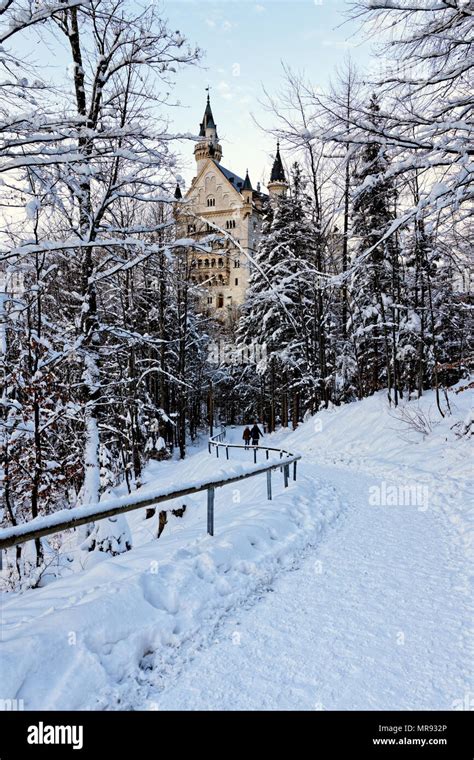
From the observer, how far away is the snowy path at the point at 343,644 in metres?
3.31

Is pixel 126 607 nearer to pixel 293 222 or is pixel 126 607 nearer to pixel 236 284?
pixel 293 222

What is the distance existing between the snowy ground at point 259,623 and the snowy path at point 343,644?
0.01 m

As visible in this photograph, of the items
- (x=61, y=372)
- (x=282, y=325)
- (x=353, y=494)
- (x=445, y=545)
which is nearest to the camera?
(x=445, y=545)

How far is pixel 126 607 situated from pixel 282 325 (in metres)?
28.8

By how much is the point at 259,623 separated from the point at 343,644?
32.4 inches

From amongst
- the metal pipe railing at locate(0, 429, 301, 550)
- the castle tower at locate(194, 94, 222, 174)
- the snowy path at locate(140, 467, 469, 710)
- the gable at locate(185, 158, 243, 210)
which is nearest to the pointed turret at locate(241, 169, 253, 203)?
the gable at locate(185, 158, 243, 210)

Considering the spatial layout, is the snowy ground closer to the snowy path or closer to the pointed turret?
the snowy path

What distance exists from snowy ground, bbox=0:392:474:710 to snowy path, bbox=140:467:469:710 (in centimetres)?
1

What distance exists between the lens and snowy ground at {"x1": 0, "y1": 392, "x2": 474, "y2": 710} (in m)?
3.32

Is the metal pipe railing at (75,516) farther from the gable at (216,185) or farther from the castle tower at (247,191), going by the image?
the gable at (216,185)

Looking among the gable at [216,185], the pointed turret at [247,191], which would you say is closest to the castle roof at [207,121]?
the gable at [216,185]

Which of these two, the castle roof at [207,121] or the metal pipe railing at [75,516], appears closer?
the metal pipe railing at [75,516]

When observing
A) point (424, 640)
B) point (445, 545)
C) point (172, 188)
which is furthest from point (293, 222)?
point (424, 640)
